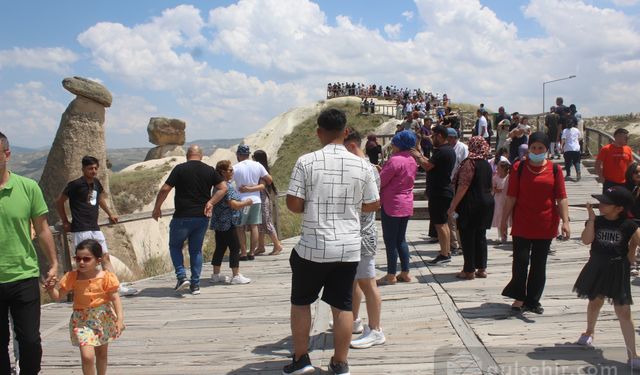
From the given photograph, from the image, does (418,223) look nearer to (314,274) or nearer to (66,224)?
(66,224)

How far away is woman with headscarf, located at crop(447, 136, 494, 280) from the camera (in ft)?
21.6

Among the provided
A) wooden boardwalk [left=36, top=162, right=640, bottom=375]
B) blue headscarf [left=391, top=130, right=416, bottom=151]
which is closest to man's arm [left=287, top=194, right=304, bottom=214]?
wooden boardwalk [left=36, top=162, right=640, bottom=375]

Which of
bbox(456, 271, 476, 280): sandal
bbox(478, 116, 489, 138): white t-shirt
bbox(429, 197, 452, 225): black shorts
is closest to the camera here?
bbox(456, 271, 476, 280): sandal

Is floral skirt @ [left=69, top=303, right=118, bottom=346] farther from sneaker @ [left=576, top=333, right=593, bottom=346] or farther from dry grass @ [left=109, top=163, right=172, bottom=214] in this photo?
dry grass @ [left=109, top=163, right=172, bottom=214]

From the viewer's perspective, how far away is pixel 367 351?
15.3 ft

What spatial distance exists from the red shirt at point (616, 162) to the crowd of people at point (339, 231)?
6.66 feet

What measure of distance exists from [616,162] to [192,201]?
21.0ft

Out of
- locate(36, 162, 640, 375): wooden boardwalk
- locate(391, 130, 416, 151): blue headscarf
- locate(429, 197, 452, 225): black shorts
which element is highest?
locate(391, 130, 416, 151): blue headscarf

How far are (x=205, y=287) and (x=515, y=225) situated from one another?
13.1 ft

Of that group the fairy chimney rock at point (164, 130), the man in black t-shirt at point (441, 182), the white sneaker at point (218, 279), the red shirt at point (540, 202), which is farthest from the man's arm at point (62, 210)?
the fairy chimney rock at point (164, 130)

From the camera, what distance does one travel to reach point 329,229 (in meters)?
3.82

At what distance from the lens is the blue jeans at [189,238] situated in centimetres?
668

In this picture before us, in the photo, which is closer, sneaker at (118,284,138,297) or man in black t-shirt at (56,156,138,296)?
man in black t-shirt at (56,156,138,296)

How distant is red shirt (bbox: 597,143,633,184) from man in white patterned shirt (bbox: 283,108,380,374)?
6116mm
